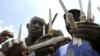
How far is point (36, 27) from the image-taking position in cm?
431

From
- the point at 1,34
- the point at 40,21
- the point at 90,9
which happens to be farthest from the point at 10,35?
the point at 90,9

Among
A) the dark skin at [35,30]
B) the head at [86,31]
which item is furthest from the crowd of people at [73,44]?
the dark skin at [35,30]

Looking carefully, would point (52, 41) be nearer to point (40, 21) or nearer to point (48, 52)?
point (48, 52)

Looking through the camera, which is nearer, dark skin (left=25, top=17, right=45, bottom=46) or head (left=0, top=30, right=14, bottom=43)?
head (left=0, top=30, right=14, bottom=43)

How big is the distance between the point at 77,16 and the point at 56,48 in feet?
1.31

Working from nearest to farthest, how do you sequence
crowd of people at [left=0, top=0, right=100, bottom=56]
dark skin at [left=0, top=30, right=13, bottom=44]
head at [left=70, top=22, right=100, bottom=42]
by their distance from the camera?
crowd of people at [left=0, top=0, right=100, bottom=56], head at [left=70, top=22, right=100, bottom=42], dark skin at [left=0, top=30, right=13, bottom=44]

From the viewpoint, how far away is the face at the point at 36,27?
421cm

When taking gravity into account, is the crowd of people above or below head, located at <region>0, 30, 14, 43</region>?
above

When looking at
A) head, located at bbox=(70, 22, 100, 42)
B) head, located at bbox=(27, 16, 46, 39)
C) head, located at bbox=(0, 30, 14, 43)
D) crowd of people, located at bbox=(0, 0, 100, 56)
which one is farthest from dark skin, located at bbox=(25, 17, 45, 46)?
head, located at bbox=(70, 22, 100, 42)

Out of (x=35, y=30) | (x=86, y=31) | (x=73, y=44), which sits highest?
(x=86, y=31)

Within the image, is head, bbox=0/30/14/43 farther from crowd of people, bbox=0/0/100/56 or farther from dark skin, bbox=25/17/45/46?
crowd of people, bbox=0/0/100/56

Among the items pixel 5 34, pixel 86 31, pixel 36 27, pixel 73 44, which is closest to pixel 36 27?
pixel 36 27

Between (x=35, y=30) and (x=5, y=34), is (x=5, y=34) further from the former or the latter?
(x=35, y=30)

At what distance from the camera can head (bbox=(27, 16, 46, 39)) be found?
4195mm
